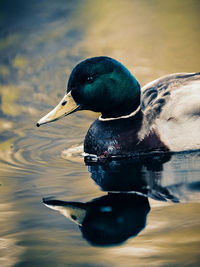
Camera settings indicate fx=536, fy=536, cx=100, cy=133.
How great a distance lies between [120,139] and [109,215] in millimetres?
1569

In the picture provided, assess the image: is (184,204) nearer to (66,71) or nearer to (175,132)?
(175,132)

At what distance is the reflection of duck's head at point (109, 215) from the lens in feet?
11.0

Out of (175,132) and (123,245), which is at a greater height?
(123,245)

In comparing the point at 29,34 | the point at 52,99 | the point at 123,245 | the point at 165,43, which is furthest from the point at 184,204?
the point at 29,34

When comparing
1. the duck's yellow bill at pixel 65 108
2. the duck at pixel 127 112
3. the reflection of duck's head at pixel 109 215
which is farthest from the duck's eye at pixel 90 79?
the reflection of duck's head at pixel 109 215

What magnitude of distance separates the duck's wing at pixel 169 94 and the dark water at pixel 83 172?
1.48ft

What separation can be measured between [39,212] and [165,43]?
6348 millimetres

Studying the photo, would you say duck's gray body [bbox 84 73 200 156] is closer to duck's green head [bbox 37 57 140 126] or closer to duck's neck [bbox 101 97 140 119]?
duck's neck [bbox 101 97 140 119]

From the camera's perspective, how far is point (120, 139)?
16.9 ft

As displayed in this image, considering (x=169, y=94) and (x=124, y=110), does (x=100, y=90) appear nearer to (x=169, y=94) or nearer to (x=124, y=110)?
(x=124, y=110)

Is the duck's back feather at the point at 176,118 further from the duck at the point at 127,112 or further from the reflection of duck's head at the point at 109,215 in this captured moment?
the reflection of duck's head at the point at 109,215

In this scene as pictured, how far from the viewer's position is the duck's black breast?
16.8ft

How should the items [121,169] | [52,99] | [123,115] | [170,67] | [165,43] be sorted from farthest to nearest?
1. [165,43]
2. [170,67]
3. [52,99]
4. [123,115]
5. [121,169]

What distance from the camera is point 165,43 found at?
9.58 metres
